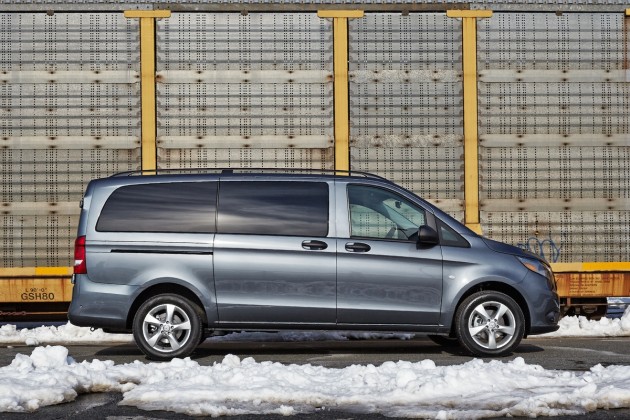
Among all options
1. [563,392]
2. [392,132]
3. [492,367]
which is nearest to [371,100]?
[392,132]

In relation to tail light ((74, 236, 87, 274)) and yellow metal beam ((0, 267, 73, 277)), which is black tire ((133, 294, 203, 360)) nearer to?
tail light ((74, 236, 87, 274))

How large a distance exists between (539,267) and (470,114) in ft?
10.6

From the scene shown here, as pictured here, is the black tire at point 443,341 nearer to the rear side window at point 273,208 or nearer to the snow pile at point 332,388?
the rear side window at point 273,208

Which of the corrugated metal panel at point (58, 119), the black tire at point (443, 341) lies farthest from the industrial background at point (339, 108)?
the black tire at point (443, 341)

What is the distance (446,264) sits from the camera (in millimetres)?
9508

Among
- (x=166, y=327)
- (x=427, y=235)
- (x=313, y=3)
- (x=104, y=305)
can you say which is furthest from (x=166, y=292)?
(x=313, y=3)

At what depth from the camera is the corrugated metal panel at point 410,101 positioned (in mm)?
12422

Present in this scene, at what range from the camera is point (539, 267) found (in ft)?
32.3

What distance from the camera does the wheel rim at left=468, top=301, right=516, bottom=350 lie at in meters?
9.51

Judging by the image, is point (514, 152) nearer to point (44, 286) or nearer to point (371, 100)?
point (371, 100)

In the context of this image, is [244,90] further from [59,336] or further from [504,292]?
[504,292]

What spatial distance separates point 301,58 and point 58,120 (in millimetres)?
3036

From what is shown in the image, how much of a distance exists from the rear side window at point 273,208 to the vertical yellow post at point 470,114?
333 centimetres

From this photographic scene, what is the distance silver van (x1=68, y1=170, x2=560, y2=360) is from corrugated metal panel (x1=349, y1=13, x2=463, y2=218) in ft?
9.17
